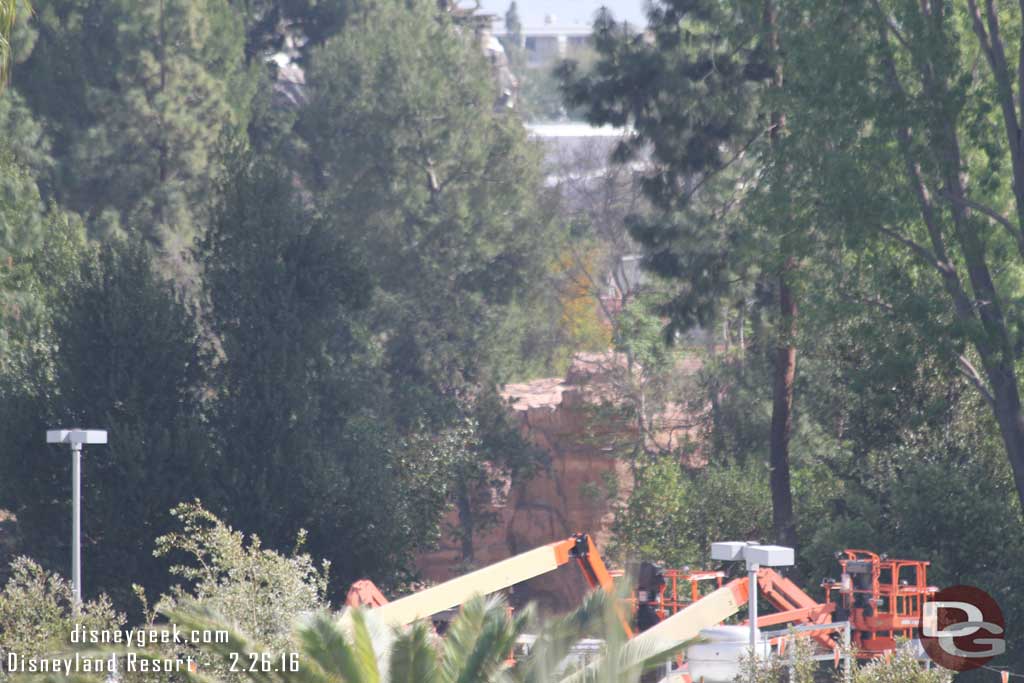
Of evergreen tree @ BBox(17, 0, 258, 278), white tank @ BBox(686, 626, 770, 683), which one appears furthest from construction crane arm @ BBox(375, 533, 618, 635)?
evergreen tree @ BBox(17, 0, 258, 278)

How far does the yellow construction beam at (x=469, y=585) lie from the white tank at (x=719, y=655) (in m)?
2.81

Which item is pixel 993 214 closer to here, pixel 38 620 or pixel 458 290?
pixel 38 620

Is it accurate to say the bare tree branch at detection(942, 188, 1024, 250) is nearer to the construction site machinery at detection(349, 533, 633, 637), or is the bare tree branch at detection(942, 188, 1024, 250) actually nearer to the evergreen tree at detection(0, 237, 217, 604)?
the construction site machinery at detection(349, 533, 633, 637)

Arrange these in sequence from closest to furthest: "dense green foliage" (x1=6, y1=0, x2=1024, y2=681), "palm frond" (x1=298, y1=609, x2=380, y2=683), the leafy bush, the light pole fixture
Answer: "palm frond" (x1=298, y1=609, x2=380, y2=683)
the leafy bush
the light pole fixture
"dense green foliage" (x1=6, y1=0, x2=1024, y2=681)

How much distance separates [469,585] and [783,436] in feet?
41.3

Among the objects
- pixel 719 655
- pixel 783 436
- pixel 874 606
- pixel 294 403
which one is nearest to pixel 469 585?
pixel 719 655

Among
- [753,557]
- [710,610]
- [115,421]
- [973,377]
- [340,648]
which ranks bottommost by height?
[710,610]

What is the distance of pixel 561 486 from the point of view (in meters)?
42.5

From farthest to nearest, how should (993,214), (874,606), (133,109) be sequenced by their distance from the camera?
(133,109) → (993,214) → (874,606)

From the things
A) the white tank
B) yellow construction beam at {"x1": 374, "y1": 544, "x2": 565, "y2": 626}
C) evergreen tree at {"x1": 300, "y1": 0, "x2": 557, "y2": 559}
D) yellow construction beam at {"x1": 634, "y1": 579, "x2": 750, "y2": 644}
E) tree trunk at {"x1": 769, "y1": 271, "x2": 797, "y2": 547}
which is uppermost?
evergreen tree at {"x1": 300, "y1": 0, "x2": 557, "y2": 559}

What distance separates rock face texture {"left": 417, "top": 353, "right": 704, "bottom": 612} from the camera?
40.6 m

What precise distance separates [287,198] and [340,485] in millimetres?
6422

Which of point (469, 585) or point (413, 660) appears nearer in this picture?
point (413, 660)

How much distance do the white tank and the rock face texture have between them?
68.7ft
